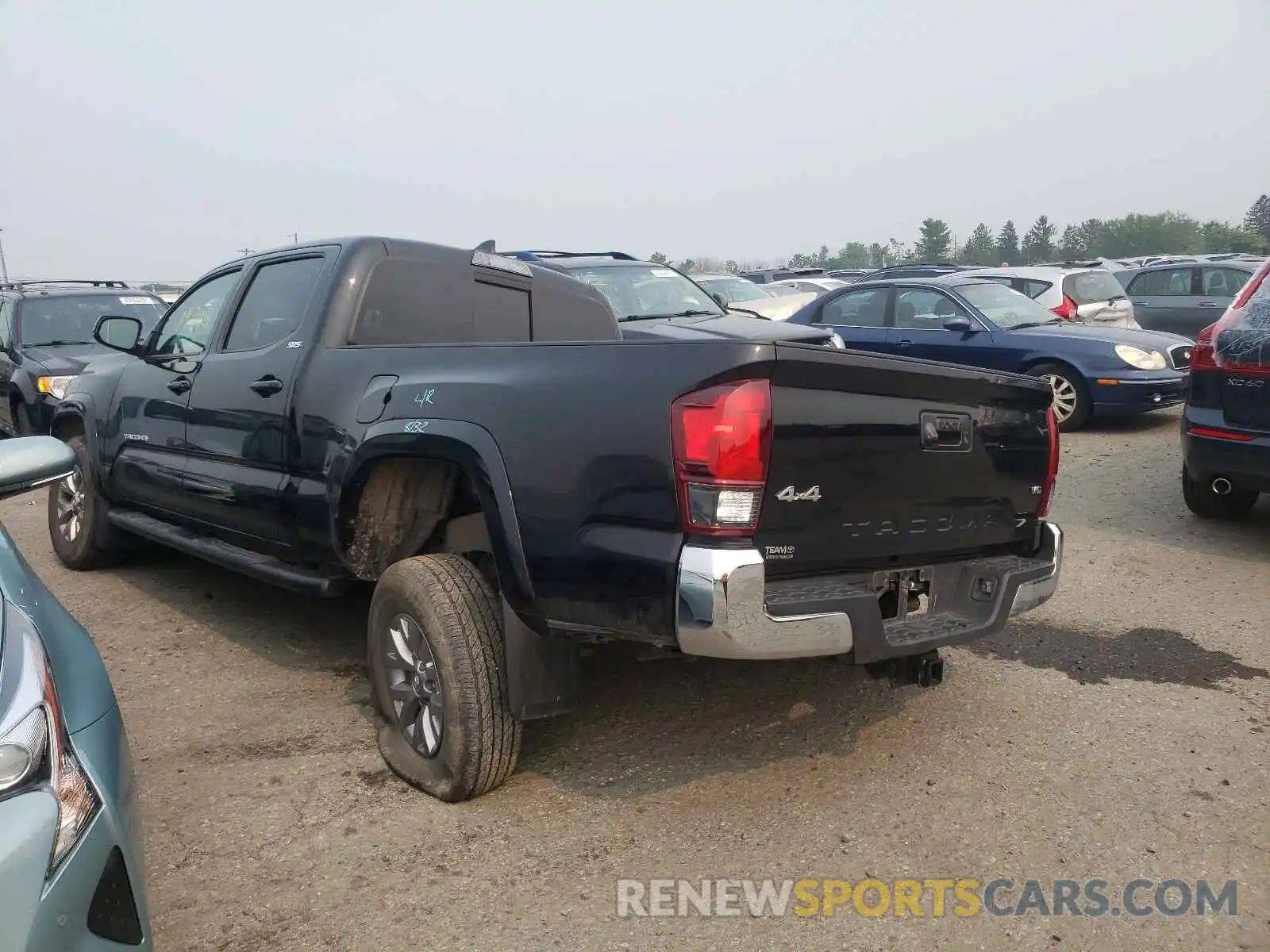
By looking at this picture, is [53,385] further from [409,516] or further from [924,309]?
[924,309]

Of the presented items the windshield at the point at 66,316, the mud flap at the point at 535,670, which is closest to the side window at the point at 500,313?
the mud flap at the point at 535,670

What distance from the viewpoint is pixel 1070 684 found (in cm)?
419

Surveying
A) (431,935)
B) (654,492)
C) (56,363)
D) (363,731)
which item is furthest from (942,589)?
(56,363)

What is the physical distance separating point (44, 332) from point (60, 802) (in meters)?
9.68

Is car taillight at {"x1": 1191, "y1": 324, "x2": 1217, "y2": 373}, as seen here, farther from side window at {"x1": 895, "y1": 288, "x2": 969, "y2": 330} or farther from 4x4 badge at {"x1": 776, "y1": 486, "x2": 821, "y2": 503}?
side window at {"x1": 895, "y1": 288, "x2": 969, "y2": 330}

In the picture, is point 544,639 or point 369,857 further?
point 544,639

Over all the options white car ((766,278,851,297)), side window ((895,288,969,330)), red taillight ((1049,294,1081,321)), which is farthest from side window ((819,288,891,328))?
white car ((766,278,851,297))

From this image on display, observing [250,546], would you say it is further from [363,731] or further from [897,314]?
[897,314]

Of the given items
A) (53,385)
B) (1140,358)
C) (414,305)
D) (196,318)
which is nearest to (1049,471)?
(414,305)

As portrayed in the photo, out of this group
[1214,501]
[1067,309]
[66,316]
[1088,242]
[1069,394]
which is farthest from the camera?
[1088,242]

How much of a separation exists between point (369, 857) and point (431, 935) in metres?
0.44

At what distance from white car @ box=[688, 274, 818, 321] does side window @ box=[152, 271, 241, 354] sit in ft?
30.3

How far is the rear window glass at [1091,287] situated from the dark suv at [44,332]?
33.9 feet

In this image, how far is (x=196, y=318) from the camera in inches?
202
